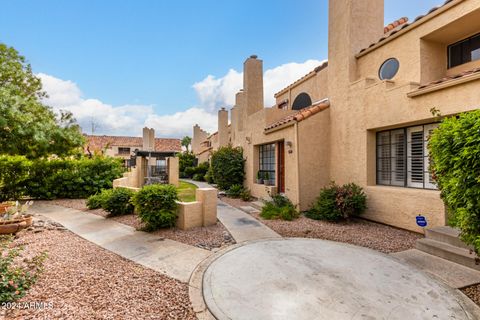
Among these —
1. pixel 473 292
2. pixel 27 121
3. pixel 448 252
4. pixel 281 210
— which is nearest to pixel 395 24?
pixel 281 210

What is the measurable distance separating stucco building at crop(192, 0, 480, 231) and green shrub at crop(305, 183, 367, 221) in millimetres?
454

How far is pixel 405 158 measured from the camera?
8.20 metres

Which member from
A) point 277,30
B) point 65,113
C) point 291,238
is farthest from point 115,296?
point 277,30

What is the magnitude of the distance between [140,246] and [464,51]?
40.9 ft

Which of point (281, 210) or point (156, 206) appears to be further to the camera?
point (281, 210)

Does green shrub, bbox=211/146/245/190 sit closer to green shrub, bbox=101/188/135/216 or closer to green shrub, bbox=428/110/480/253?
green shrub, bbox=101/188/135/216

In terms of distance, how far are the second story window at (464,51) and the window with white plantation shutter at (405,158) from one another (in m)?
2.85

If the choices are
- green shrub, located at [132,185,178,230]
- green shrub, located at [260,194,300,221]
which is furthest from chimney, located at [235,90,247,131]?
green shrub, located at [132,185,178,230]

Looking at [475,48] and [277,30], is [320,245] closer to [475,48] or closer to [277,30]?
[475,48]

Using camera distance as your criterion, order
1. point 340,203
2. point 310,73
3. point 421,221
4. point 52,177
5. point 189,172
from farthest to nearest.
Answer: point 189,172, point 310,73, point 52,177, point 340,203, point 421,221

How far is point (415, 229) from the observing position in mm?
7453

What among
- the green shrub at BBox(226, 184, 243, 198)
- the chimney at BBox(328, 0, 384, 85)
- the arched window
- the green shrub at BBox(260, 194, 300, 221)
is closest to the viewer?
the green shrub at BBox(260, 194, 300, 221)

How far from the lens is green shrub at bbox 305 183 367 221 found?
8.65 metres

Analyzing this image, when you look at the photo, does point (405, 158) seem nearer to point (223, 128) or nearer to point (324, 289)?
point (324, 289)
